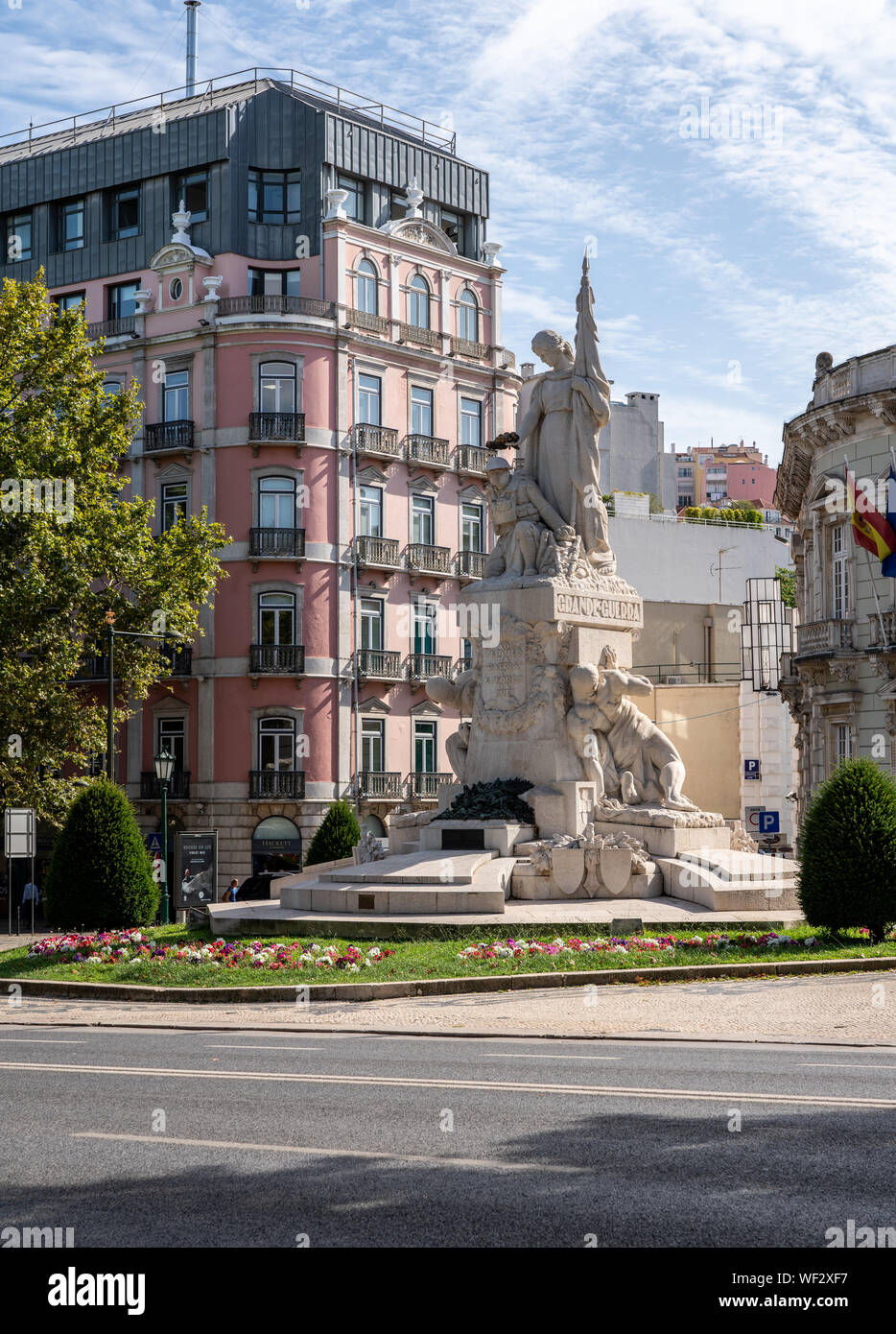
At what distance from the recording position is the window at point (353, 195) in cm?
4809

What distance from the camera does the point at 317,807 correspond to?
4400 cm

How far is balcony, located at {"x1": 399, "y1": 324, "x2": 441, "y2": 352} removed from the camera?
48.2 m

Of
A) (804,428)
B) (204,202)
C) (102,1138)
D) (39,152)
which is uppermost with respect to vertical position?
(39,152)

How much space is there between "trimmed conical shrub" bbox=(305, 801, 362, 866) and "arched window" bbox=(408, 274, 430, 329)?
2253 cm

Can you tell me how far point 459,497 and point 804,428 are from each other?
1311 cm

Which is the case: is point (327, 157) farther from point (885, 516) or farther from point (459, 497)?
point (885, 516)

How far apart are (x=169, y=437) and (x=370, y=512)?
238 inches

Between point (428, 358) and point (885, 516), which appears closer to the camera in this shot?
point (885, 516)

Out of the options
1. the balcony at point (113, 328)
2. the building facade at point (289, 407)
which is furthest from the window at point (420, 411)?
the balcony at point (113, 328)

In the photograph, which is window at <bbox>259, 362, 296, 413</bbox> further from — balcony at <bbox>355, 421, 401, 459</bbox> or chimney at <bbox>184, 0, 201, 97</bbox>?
chimney at <bbox>184, 0, 201, 97</bbox>

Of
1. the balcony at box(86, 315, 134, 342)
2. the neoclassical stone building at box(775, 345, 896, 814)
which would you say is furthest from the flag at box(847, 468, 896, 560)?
the balcony at box(86, 315, 134, 342)

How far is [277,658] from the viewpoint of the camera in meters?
44.3

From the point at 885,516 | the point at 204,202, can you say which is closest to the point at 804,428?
the point at 885,516

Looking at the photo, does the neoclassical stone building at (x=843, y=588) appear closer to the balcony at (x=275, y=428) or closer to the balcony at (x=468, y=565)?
the balcony at (x=468, y=565)
